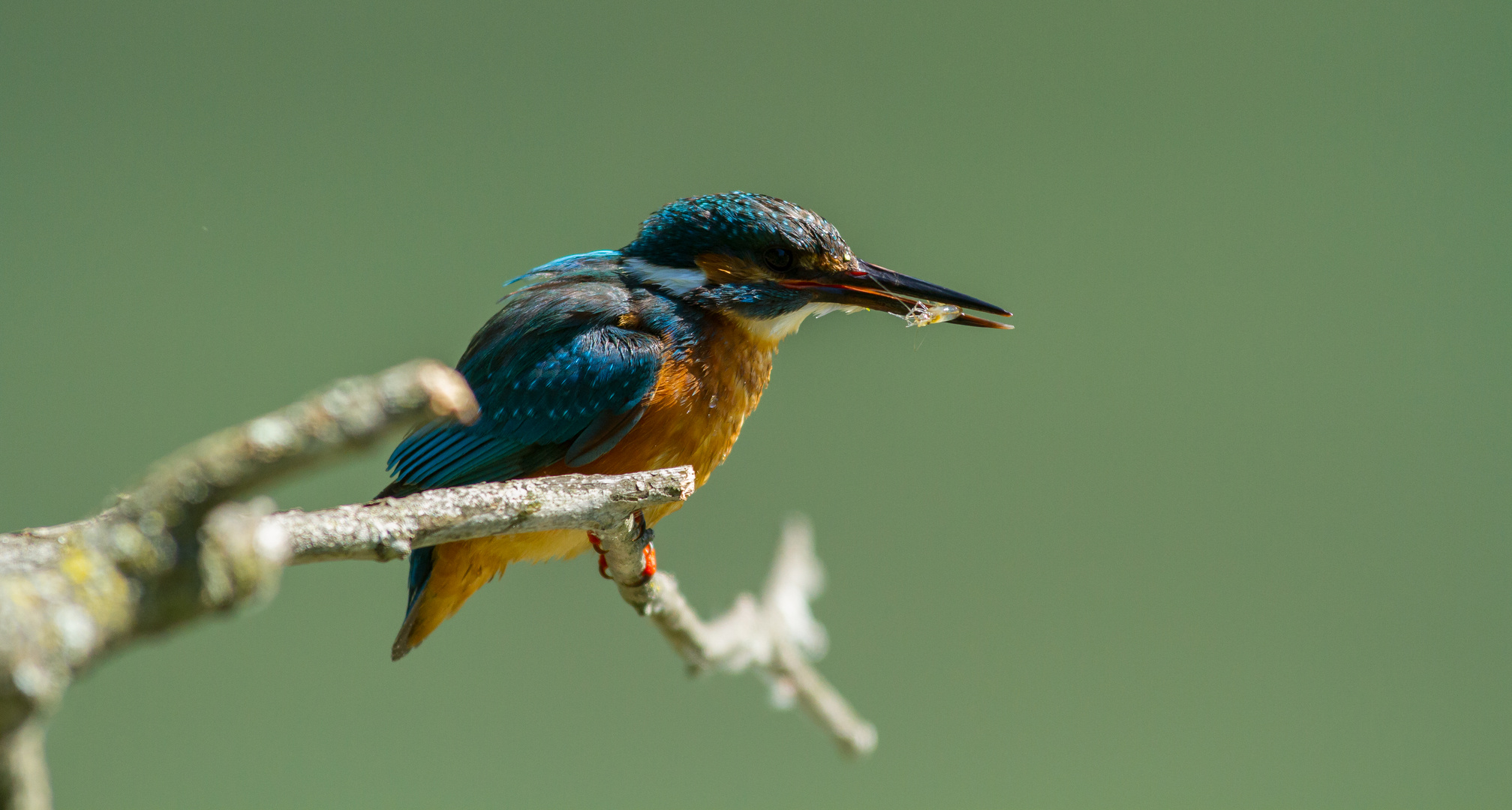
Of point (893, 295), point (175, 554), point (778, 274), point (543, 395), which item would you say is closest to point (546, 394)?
point (543, 395)

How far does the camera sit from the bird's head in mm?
1416

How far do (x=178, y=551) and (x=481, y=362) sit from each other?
103cm

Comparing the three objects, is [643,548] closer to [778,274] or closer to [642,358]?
[642,358]

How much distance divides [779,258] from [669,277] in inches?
6.7

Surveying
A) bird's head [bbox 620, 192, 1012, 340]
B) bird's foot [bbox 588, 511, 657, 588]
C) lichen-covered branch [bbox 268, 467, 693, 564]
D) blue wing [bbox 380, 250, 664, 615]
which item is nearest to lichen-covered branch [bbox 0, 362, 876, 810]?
lichen-covered branch [bbox 268, 467, 693, 564]

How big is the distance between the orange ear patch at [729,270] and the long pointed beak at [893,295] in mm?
43

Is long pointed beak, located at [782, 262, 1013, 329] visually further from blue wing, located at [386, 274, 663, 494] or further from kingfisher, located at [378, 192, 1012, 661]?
blue wing, located at [386, 274, 663, 494]

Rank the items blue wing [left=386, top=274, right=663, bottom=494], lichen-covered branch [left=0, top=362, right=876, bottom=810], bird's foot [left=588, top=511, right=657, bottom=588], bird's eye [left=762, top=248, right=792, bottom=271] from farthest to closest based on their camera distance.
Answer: bird's eye [left=762, top=248, right=792, bottom=271], blue wing [left=386, top=274, right=663, bottom=494], bird's foot [left=588, top=511, right=657, bottom=588], lichen-covered branch [left=0, top=362, right=876, bottom=810]

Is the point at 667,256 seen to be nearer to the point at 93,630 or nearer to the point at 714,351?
the point at 714,351

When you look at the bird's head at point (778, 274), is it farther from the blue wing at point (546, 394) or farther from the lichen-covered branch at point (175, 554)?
the lichen-covered branch at point (175, 554)

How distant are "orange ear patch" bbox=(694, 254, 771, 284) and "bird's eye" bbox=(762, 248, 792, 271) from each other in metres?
0.01

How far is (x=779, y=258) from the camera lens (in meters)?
1.43

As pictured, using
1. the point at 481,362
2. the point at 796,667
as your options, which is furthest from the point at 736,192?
the point at 796,667

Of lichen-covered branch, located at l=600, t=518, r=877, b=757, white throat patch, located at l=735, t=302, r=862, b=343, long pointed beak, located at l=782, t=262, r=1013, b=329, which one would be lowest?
lichen-covered branch, located at l=600, t=518, r=877, b=757
